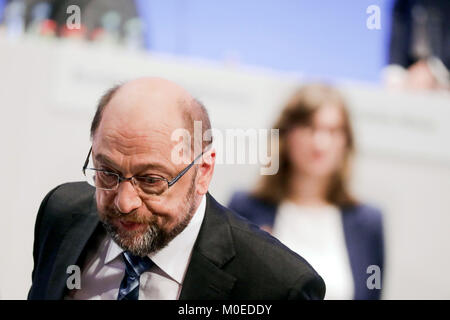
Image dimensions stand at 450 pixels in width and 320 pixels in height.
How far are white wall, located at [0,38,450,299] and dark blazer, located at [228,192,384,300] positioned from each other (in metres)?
0.08

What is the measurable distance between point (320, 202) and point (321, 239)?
0.21 metres

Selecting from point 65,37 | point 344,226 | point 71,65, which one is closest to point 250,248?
point 344,226

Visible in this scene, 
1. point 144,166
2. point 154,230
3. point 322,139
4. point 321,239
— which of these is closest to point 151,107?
point 144,166

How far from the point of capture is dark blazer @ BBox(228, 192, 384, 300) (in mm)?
1612

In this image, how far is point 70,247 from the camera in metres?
1.25

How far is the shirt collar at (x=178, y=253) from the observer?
119 cm

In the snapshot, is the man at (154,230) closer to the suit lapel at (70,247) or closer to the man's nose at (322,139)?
the suit lapel at (70,247)

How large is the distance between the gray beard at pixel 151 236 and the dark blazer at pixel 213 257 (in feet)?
0.17

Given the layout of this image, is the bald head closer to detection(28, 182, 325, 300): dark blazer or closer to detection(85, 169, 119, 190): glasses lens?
detection(85, 169, 119, 190): glasses lens

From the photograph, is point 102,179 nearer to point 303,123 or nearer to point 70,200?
point 70,200

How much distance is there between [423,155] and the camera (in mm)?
2254

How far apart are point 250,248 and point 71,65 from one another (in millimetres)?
1063

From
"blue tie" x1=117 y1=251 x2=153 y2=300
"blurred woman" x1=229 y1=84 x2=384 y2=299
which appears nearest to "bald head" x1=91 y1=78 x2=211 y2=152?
"blue tie" x1=117 y1=251 x2=153 y2=300
